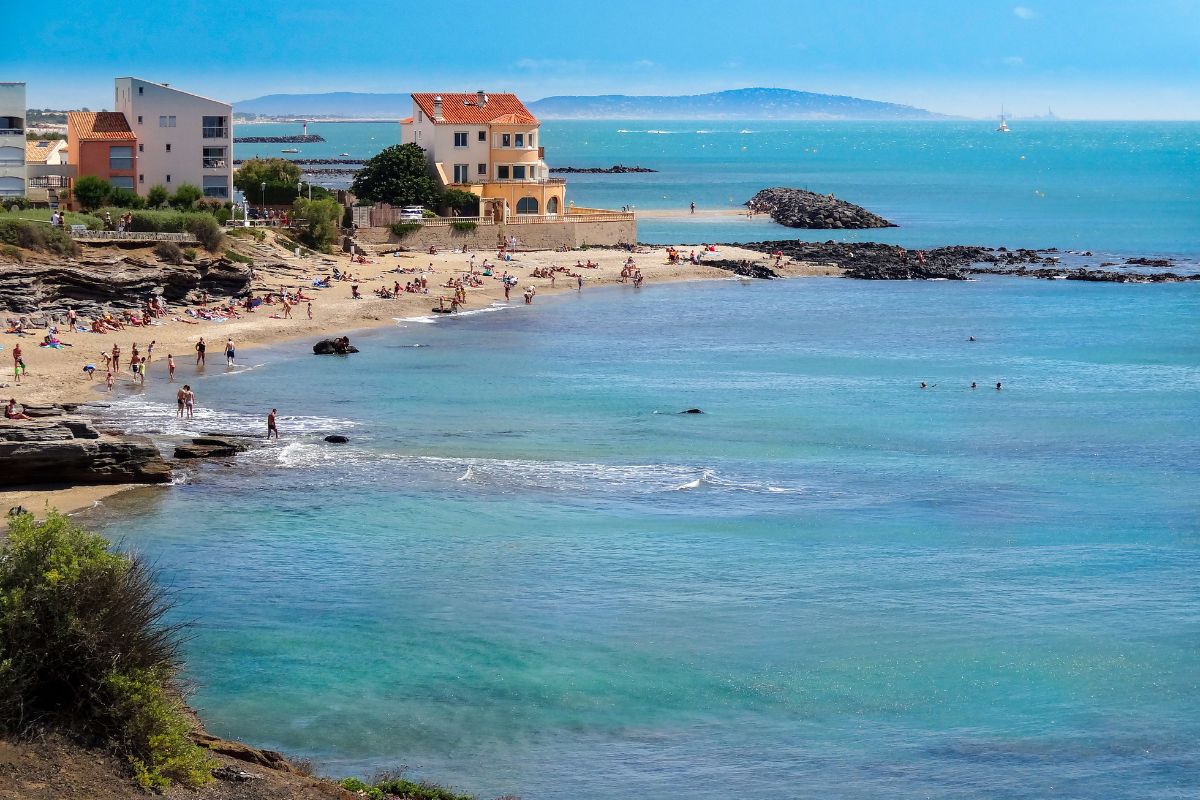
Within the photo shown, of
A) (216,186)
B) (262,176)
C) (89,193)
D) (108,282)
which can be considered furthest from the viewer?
(262,176)

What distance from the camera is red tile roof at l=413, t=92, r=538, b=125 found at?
89.8m

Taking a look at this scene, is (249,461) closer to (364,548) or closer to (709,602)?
(364,548)

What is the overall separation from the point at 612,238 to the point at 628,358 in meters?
33.6

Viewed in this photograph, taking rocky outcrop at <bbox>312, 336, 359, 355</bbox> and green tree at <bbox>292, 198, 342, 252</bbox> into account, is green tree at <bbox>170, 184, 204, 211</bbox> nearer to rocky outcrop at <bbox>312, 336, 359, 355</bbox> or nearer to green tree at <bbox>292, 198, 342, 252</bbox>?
green tree at <bbox>292, 198, 342, 252</bbox>

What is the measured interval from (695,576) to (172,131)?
55717 mm

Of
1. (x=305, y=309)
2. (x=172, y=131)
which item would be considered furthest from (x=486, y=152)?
(x=305, y=309)

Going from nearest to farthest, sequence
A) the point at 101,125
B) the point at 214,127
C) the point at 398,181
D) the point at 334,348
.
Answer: the point at 334,348 → the point at 101,125 → the point at 214,127 → the point at 398,181

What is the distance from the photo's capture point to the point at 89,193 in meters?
71.8

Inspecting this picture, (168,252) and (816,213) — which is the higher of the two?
(816,213)

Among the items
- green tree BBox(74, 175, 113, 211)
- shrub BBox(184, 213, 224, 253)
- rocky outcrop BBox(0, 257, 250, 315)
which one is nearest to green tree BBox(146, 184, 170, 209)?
green tree BBox(74, 175, 113, 211)

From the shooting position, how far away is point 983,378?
57531mm

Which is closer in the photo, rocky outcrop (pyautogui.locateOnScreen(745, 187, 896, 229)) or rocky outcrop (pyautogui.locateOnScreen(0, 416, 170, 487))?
rocky outcrop (pyautogui.locateOnScreen(0, 416, 170, 487))

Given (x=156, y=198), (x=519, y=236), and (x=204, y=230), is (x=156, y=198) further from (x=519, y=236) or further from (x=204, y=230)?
(x=519, y=236)

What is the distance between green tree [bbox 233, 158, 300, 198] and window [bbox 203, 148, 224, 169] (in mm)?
4896
